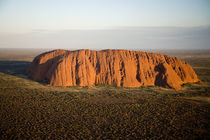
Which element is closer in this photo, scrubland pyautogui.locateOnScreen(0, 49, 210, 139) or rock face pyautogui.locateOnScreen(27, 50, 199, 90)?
scrubland pyautogui.locateOnScreen(0, 49, 210, 139)

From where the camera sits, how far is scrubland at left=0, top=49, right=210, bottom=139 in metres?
12.7

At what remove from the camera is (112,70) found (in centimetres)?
2775

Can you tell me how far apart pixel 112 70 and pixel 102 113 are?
40.9 ft

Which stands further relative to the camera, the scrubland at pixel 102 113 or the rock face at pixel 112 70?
the rock face at pixel 112 70

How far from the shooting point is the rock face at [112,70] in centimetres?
2671

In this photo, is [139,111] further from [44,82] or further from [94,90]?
[44,82]

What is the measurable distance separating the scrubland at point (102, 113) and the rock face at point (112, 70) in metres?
2.80

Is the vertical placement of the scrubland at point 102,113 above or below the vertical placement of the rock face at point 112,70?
below

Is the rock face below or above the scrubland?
above

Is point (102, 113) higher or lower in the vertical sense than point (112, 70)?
lower

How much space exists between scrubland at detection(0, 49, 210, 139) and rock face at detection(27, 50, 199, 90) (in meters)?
2.80

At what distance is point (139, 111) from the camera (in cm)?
1680

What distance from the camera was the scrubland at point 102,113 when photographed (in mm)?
12742

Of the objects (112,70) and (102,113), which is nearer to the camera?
(102,113)
